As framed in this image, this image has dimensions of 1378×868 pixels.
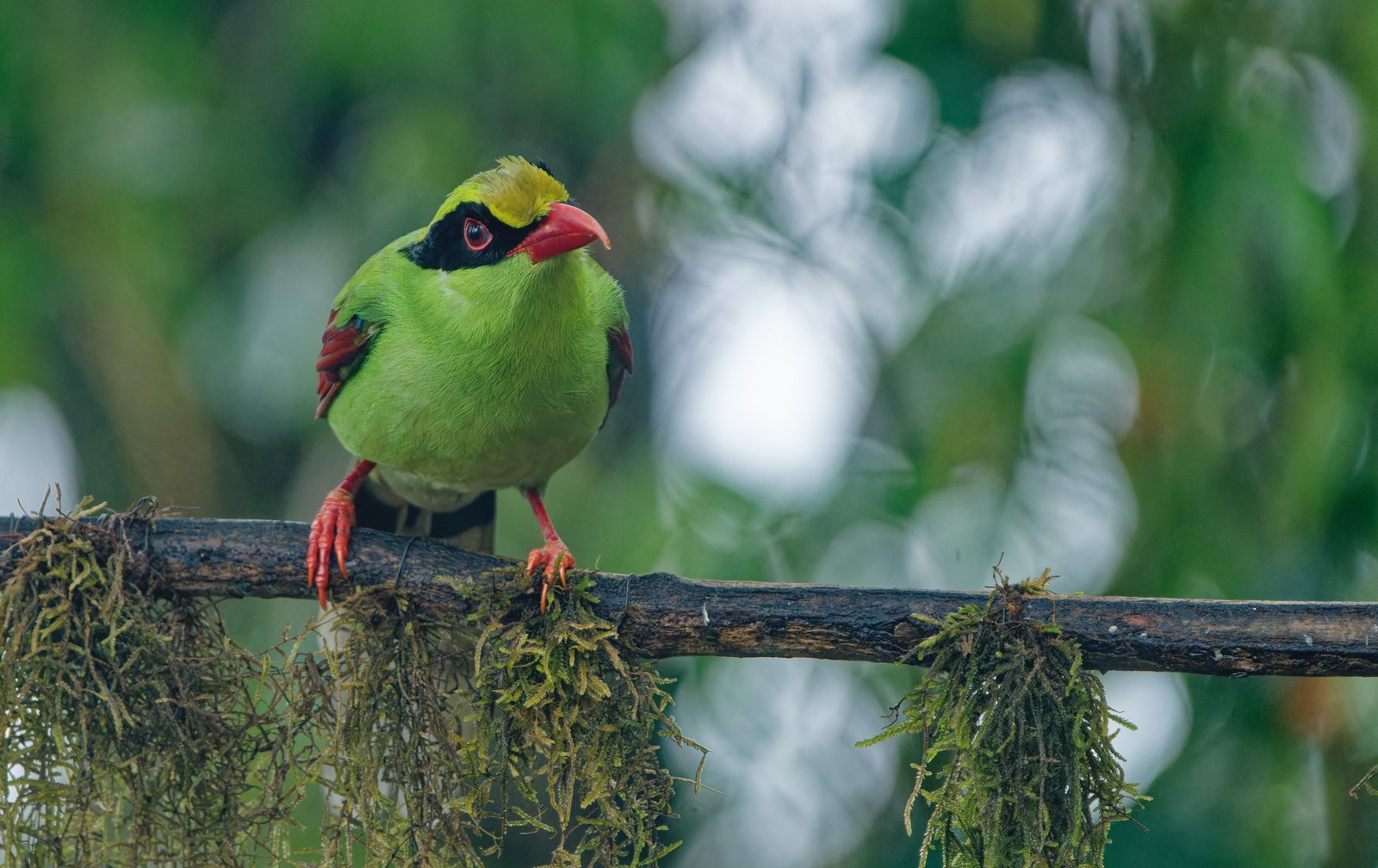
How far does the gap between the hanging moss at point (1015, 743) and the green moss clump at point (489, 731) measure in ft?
2.00

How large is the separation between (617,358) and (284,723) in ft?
5.37

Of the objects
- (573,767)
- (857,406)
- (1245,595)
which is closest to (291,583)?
(573,767)

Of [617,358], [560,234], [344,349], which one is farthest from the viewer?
[617,358]

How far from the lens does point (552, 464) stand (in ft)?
13.4

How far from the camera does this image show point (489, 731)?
10.0 feet

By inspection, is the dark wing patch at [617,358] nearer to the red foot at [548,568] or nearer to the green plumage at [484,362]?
the green plumage at [484,362]

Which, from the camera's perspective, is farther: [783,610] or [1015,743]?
[783,610]

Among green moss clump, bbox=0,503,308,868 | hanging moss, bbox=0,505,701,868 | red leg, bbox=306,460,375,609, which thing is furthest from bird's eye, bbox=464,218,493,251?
green moss clump, bbox=0,503,308,868

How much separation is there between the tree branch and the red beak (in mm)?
921

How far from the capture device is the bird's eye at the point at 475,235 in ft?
12.2

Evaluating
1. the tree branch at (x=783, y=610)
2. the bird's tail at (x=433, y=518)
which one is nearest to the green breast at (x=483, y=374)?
the tree branch at (x=783, y=610)

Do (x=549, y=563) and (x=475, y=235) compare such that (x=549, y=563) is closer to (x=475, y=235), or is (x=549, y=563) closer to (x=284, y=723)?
(x=284, y=723)

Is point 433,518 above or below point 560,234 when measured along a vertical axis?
below

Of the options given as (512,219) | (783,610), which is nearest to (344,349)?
(512,219)
